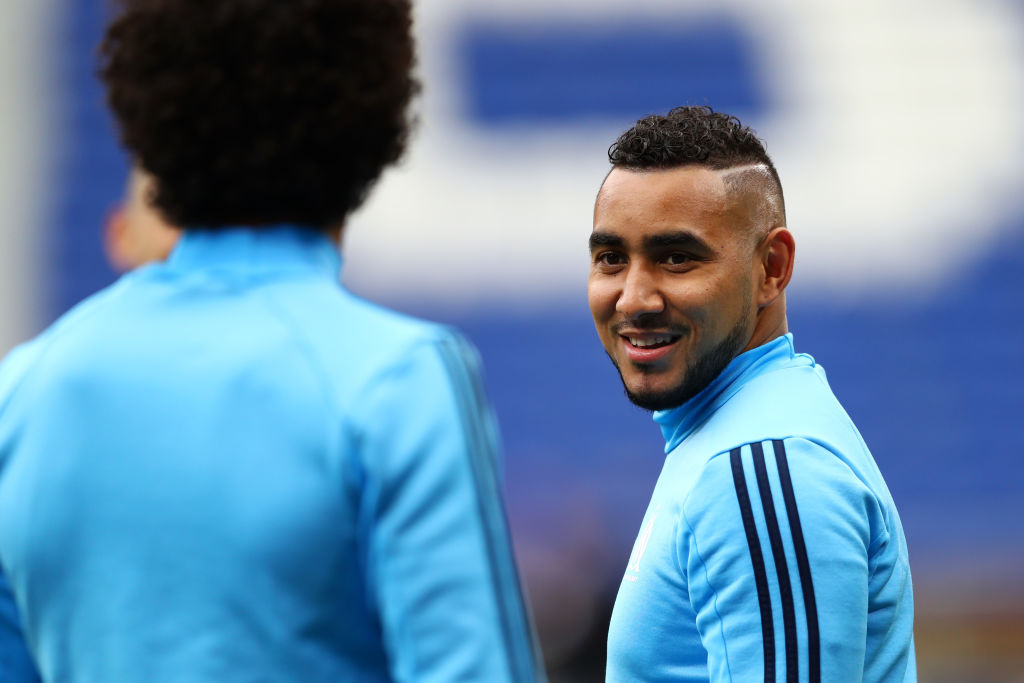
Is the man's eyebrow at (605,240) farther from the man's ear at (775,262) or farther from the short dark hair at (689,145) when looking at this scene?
the man's ear at (775,262)

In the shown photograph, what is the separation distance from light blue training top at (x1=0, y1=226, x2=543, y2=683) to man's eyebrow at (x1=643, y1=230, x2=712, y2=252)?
0.75 meters

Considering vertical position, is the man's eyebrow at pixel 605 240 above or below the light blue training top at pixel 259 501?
above

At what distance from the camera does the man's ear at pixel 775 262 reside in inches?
79.0

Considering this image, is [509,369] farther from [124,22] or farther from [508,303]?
[124,22]

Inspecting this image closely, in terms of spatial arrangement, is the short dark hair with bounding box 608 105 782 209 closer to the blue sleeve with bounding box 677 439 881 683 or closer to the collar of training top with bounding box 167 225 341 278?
the blue sleeve with bounding box 677 439 881 683

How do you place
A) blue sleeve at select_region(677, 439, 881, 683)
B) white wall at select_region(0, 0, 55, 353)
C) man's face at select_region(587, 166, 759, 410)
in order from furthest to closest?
1. white wall at select_region(0, 0, 55, 353)
2. man's face at select_region(587, 166, 759, 410)
3. blue sleeve at select_region(677, 439, 881, 683)

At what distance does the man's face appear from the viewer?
6.40 ft

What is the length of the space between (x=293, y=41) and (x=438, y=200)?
26.3ft

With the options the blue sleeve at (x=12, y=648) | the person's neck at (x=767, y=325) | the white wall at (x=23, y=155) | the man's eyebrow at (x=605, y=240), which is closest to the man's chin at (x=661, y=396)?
the person's neck at (x=767, y=325)

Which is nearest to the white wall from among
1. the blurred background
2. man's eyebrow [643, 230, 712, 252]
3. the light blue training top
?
the blurred background

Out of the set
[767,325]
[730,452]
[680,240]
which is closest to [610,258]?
[680,240]

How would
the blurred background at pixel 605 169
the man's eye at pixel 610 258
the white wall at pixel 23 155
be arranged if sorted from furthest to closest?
the white wall at pixel 23 155 < the blurred background at pixel 605 169 < the man's eye at pixel 610 258

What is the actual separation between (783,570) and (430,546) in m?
0.60

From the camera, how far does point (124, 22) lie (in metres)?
1.33
